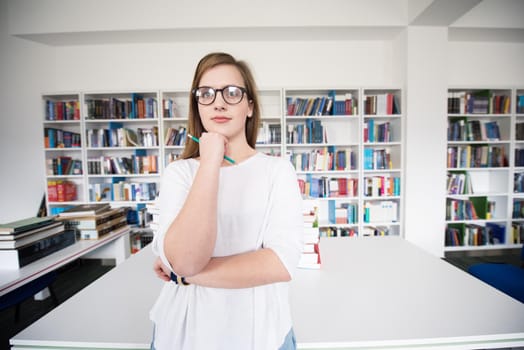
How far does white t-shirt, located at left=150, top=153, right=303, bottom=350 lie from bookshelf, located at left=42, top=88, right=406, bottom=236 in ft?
8.70

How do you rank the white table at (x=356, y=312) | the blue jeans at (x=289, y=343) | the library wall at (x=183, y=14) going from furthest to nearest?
the library wall at (x=183, y=14) → the white table at (x=356, y=312) → the blue jeans at (x=289, y=343)

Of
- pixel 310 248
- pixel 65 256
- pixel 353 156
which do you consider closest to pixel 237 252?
pixel 310 248

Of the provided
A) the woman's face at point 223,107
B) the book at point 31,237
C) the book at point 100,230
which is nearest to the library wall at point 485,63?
the woman's face at point 223,107

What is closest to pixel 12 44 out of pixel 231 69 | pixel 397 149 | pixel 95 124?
pixel 95 124

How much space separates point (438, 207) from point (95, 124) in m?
4.70

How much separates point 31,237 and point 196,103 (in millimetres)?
1601

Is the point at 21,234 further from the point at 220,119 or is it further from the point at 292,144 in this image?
the point at 292,144

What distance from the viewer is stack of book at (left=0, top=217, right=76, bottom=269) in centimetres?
154

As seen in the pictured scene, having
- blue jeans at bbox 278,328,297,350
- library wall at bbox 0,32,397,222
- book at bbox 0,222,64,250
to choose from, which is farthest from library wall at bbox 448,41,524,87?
book at bbox 0,222,64,250

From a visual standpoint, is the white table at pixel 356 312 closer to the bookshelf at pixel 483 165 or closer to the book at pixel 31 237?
the book at pixel 31 237

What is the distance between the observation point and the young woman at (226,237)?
594 mm

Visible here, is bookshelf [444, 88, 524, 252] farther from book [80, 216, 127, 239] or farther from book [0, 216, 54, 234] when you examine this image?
book [0, 216, 54, 234]

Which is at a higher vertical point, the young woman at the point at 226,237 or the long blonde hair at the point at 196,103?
the long blonde hair at the point at 196,103

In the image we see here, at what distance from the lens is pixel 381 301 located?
3.46ft
